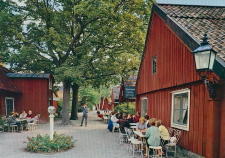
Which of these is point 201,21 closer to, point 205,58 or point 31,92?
point 205,58

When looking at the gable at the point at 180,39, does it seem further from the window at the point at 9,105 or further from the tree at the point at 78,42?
the window at the point at 9,105

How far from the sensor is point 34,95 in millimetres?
21000

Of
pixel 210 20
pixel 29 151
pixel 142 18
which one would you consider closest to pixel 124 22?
pixel 142 18

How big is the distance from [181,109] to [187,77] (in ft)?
5.21

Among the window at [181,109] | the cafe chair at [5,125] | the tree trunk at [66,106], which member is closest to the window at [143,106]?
the window at [181,109]

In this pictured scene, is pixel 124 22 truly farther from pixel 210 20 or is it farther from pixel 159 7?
pixel 210 20

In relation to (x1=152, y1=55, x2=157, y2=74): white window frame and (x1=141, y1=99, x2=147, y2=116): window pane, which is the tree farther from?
(x1=152, y1=55, x2=157, y2=74): white window frame

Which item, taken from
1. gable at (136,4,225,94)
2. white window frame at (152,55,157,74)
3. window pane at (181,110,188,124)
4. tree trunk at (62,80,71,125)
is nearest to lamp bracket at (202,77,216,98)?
gable at (136,4,225,94)

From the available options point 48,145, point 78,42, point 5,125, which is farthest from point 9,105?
point 48,145

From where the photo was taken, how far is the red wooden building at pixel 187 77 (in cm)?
633

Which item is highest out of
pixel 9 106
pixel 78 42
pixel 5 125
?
pixel 78 42

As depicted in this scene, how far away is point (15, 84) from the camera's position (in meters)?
20.7

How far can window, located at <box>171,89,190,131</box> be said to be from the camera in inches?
331

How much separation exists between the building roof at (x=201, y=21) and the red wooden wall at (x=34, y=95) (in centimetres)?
1422
